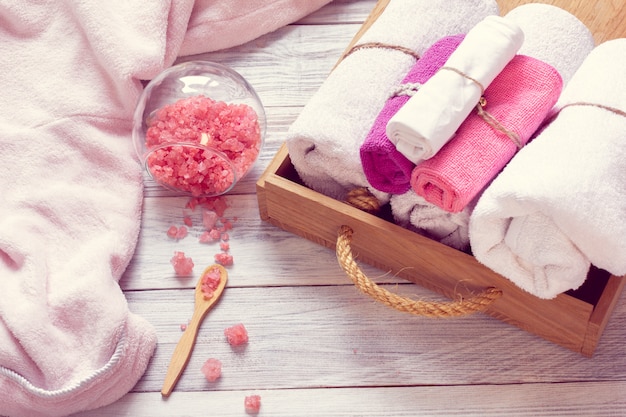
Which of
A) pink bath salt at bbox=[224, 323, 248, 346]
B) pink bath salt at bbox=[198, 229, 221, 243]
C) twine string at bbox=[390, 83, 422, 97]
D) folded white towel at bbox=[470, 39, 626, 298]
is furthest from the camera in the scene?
pink bath salt at bbox=[198, 229, 221, 243]

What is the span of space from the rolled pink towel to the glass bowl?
0.90 feet

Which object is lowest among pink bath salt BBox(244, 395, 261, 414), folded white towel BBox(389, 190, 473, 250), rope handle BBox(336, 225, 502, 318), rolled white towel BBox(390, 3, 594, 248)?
pink bath salt BBox(244, 395, 261, 414)

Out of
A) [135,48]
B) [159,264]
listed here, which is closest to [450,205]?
[159,264]

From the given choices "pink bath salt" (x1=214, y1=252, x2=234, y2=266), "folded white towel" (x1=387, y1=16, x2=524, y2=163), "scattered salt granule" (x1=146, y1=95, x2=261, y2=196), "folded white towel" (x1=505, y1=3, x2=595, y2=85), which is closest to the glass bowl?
"scattered salt granule" (x1=146, y1=95, x2=261, y2=196)

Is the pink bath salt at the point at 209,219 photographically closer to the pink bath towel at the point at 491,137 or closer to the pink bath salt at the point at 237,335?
the pink bath salt at the point at 237,335

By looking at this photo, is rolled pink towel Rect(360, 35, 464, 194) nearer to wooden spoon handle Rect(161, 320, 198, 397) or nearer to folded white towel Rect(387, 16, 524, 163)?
folded white towel Rect(387, 16, 524, 163)

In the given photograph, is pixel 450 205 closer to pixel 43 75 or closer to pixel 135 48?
pixel 135 48

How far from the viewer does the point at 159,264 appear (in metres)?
1.30

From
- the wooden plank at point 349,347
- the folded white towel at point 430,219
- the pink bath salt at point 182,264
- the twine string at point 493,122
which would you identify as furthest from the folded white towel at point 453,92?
the pink bath salt at point 182,264

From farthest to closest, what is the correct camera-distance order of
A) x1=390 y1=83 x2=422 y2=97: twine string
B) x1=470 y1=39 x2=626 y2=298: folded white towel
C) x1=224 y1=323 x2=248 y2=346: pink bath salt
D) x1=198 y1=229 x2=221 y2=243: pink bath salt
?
1. x1=198 y1=229 x2=221 y2=243: pink bath salt
2. x1=224 y1=323 x2=248 y2=346: pink bath salt
3. x1=390 y1=83 x2=422 y2=97: twine string
4. x1=470 y1=39 x2=626 y2=298: folded white towel

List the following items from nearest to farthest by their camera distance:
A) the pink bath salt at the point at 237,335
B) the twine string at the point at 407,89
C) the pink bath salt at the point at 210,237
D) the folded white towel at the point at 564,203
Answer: the folded white towel at the point at 564,203, the twine string at the point at 407,89, the pink bath salt at the point at 237,335, the pink bath salt at the point at 210,237

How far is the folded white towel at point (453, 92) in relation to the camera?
1.02 meters

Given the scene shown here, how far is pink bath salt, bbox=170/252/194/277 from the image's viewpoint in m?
1.28

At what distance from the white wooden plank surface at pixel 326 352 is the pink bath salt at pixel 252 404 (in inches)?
0.4
